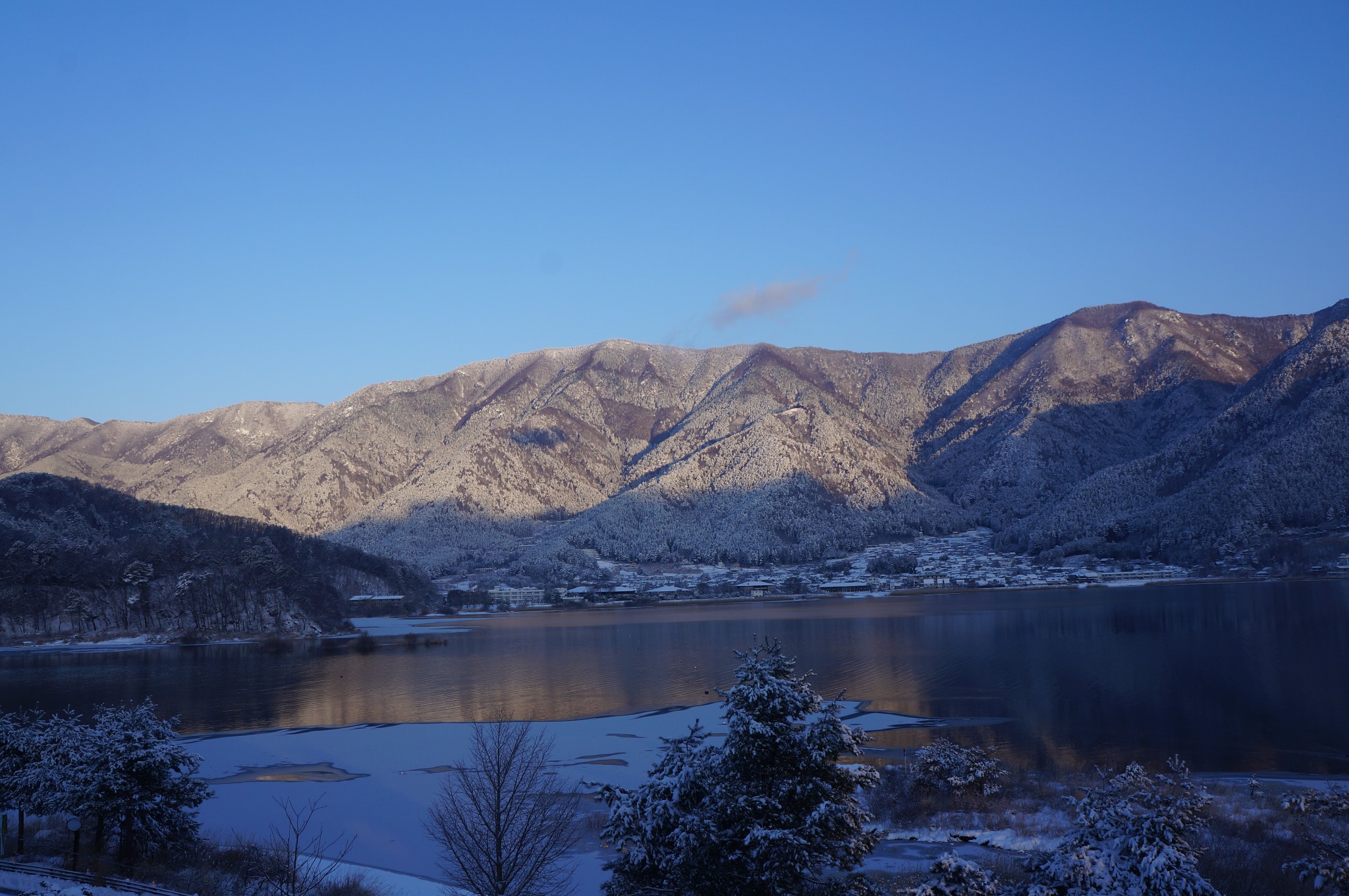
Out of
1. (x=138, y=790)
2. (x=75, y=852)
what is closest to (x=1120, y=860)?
(x=138, y=790)

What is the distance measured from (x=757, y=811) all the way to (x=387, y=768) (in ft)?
86.1

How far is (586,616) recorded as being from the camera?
13162 cm

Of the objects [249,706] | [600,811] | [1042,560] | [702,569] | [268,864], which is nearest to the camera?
[268,864]

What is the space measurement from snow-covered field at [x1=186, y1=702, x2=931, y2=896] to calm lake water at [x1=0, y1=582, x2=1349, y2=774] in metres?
3.04

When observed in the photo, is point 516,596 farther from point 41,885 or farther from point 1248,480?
point 41,885

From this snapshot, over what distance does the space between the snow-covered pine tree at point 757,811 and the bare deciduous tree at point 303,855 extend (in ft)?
21.0

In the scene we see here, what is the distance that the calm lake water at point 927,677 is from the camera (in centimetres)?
3909

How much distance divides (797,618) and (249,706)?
2752 inches

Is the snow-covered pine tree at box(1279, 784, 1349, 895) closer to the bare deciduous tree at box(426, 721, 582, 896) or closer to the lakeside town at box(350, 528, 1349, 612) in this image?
the bare deciduous tree at box(426, 721, 582, 896)

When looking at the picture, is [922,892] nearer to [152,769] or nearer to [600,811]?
[600,811]

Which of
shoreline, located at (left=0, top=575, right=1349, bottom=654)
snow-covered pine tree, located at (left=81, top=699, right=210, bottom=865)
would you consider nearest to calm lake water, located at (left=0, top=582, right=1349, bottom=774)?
shoreline, located at (left=0, top=575, right=1349, bottom=654)

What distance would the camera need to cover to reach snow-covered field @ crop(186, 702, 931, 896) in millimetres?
26062

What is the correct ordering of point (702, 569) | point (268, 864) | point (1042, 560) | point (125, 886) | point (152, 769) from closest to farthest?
point (125, 886), point (268, 864), point (152, 769), point (1042, 560), point (702, 569)

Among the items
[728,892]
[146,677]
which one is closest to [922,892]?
[728,892]
